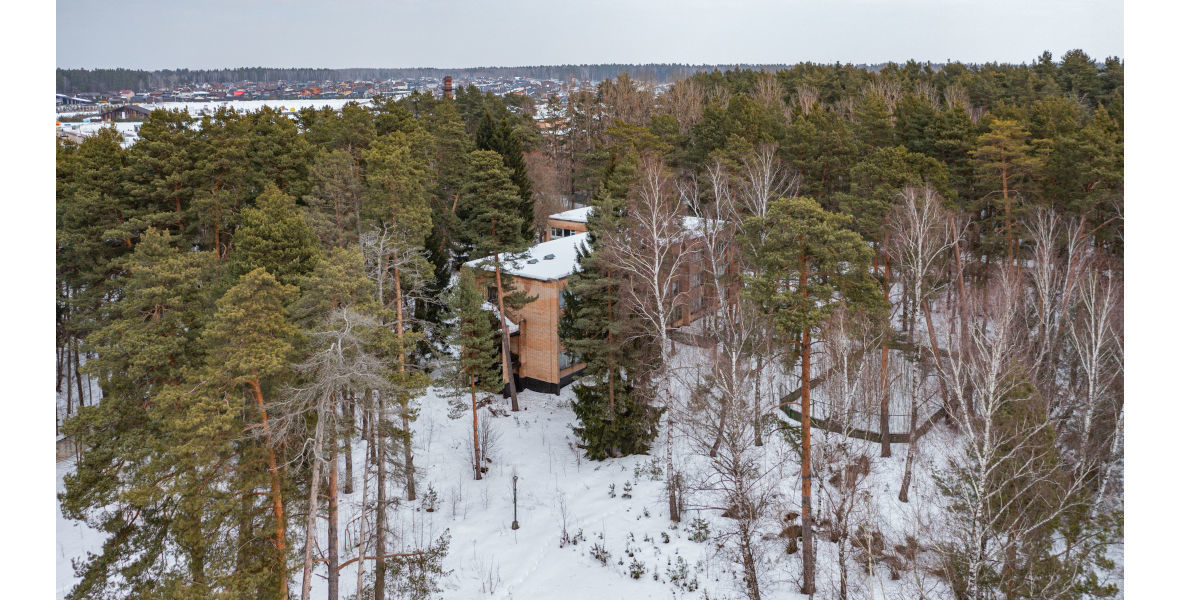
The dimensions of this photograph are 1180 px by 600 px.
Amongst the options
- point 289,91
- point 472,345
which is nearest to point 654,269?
point 472,345

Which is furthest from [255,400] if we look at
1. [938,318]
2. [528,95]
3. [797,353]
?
[528,95]

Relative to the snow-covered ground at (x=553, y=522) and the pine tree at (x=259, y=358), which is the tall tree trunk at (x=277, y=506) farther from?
the snow-covered ground at (x=553, y=522)

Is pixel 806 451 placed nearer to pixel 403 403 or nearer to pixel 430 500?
pixel 403 403

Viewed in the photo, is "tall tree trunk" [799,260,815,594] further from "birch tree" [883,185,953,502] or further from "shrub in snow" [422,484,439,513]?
"shrub in snow" [422,484,439,513]

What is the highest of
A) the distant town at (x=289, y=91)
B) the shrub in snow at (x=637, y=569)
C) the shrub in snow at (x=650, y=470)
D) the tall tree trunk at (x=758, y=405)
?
the distant town at (x=289, y=91)

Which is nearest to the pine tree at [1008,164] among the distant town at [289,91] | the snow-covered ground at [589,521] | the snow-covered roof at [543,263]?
the snow-covered ground at [589,521]
